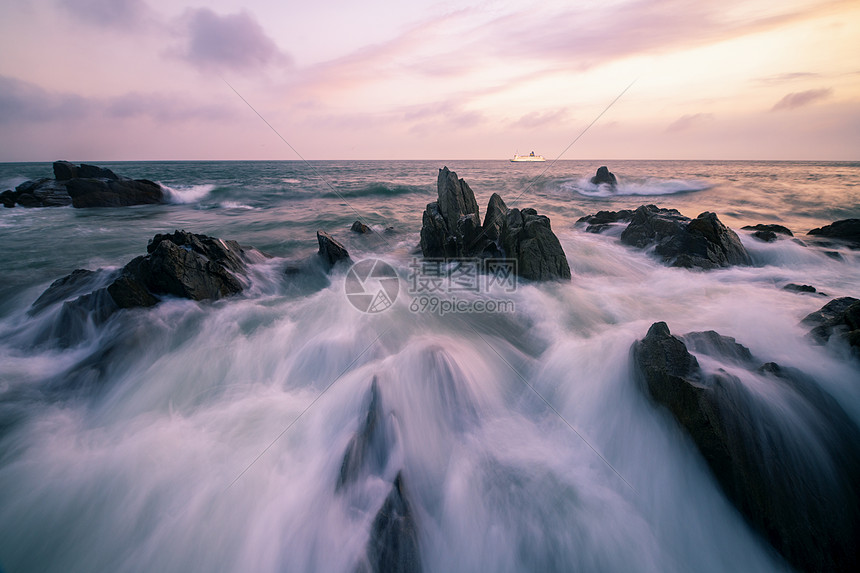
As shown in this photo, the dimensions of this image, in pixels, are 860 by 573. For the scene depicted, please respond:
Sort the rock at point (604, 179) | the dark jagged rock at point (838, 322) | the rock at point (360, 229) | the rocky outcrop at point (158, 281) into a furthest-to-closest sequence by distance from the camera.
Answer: the rock at point (604, 179) → the rock at point (360, 229) → the rocky outcrop at point (158, 281) → the dark jagged rock at point (838, 322)

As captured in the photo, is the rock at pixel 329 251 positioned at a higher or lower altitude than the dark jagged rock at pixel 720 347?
higher

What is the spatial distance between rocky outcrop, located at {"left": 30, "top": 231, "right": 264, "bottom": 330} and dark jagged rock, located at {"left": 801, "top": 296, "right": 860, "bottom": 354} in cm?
1010

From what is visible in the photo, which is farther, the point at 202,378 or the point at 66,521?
the point at 202,378

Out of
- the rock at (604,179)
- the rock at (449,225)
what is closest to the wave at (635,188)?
the rock at (604,179)

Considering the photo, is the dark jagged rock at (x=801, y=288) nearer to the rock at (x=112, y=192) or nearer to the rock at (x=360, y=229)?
the rock at (x=360, y=229)

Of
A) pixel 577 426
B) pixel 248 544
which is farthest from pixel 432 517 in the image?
pixel 577 426

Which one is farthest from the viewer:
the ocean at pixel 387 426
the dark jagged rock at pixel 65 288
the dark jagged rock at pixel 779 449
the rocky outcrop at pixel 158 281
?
the dark jagged rock at pixel 65 288

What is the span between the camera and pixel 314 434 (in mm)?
4090

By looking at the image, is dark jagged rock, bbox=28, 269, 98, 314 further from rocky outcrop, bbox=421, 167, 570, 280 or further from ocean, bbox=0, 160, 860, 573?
rocky outcrop, bbox=421, 167, 570, 280

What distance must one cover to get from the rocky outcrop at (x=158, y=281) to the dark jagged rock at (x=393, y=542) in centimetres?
608

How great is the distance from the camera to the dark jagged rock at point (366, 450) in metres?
3.50

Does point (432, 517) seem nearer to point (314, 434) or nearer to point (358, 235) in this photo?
point (314, 434)

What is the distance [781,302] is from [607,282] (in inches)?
120

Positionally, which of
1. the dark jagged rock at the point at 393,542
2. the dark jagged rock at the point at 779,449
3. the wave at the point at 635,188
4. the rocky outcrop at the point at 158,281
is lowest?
the dark jagged rock at the point at 393,542
